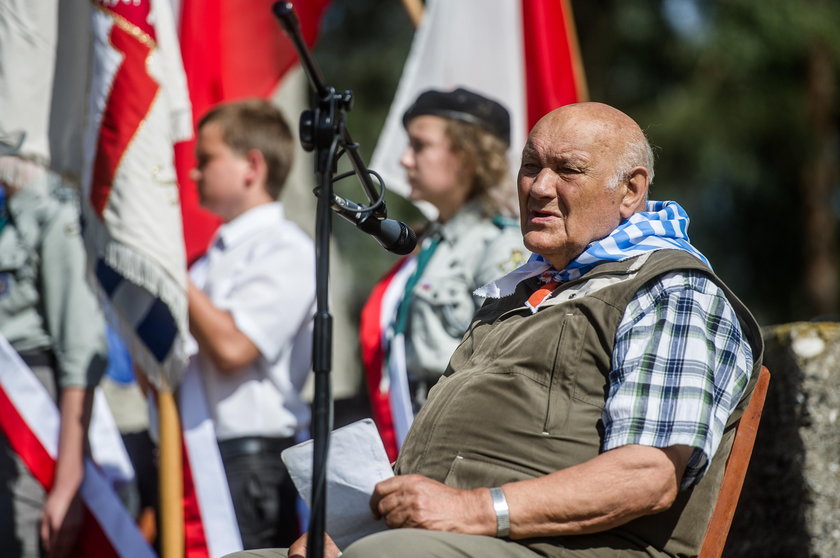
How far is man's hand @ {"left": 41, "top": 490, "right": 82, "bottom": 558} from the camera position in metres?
3.72

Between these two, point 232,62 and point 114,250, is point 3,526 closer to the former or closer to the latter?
point 114,250

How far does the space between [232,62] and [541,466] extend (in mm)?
3266

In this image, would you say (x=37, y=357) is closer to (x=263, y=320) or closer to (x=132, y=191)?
(x=132, y=191)

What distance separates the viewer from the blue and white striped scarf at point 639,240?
Result: 2.60 metres

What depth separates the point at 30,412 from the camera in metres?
3.83

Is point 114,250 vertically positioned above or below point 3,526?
above

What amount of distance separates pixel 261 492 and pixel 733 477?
1.87 metres

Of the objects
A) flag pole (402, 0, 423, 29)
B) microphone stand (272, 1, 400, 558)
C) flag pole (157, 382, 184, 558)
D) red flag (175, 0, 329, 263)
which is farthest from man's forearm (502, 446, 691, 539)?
flag pole (402, 0, 423, 29)

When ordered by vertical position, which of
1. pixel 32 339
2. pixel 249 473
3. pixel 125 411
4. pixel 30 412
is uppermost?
pixel 32 339

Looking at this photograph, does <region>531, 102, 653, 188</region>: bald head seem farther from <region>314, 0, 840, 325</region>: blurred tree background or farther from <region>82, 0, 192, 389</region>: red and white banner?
<region>314, 0, 840, 325</region>: blurred tree background

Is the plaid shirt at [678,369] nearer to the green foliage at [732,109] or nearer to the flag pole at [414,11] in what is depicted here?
the flag pole at [414,11]

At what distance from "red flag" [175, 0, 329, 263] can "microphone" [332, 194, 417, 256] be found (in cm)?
255

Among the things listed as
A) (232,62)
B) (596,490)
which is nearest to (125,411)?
(232,62)

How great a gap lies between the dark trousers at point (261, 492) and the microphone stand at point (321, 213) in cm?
174
